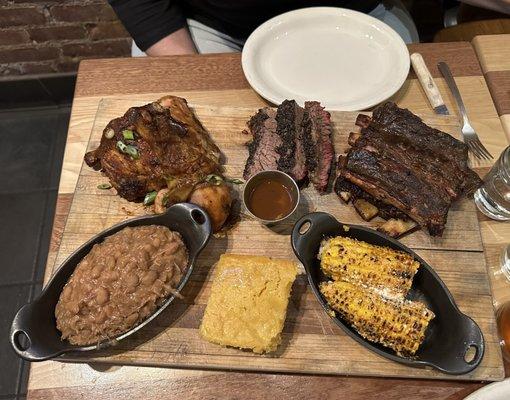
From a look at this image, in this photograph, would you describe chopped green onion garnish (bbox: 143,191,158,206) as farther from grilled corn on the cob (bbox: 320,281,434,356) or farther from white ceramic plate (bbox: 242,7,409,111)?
grilled corn on the cob (bbox: 320,281,434,356)

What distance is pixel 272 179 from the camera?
238cm

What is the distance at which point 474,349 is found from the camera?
2.01 metres

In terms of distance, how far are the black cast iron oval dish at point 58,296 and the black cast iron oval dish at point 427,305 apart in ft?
1.63

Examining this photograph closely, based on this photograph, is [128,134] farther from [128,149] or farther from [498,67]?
[498,67]

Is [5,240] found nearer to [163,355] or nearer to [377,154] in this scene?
[163,355]

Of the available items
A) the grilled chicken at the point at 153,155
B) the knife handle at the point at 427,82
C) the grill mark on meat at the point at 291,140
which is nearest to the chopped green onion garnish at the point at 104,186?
the grilled chicken at the point at 153,155

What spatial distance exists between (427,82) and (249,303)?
5.95 ft

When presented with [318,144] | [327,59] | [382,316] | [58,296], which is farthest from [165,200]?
[327,59]

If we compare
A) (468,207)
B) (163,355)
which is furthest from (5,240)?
(468,207)

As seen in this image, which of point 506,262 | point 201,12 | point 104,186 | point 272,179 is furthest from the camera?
point 201,12

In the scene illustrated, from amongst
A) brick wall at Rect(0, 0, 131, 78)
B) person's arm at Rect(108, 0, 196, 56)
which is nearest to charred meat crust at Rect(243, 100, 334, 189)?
person's arm at Rect(108, 0, 196, 56)

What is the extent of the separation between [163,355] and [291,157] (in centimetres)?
124

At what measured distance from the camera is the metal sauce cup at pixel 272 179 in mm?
2281

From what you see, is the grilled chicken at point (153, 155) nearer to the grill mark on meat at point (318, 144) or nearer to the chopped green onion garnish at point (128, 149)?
the chopped green onion garnish at point (128, 149)
